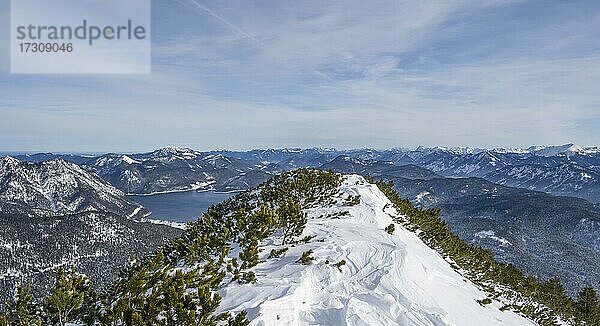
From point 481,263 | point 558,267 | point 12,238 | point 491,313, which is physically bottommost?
point 558,267

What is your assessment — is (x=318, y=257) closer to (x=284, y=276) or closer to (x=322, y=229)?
(x=284, y=276)

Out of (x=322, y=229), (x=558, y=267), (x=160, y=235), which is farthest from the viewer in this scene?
(x=160, y=235)

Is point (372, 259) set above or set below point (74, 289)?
below

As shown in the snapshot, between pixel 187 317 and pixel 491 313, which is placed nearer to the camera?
pixel 187 317

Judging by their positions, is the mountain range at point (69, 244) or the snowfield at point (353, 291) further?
the mountain range at point (69, 244)

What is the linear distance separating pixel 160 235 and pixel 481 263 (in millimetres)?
181450

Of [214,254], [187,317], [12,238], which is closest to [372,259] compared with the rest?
[214,254]

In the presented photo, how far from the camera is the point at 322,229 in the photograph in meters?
28.7

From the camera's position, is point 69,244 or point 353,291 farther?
point 69,244

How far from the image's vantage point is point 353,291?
16797 millimetres

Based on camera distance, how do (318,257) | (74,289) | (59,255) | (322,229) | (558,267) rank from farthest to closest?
(558,267), (59,255), (322,229), (318,257), (74,289)

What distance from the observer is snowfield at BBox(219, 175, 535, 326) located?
14.1 meters

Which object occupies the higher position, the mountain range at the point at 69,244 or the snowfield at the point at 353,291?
the snowfield at the point at 353,291

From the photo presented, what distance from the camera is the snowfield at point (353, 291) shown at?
14.1 metres
